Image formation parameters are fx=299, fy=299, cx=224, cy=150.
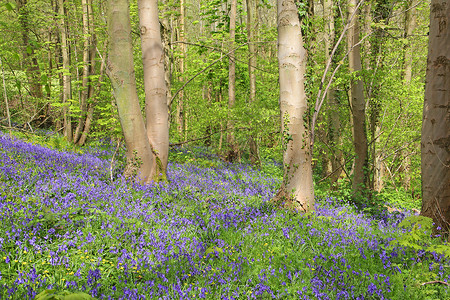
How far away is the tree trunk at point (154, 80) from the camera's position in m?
6.48

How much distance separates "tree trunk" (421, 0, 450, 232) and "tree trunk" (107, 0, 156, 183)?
509 cm

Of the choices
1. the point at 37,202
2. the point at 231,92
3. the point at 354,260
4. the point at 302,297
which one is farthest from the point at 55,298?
the point at 231,92

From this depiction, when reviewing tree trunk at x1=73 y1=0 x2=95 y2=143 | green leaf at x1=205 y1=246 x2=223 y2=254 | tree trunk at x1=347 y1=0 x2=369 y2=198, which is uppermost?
tree trunk at x1=73 y1=0 x2=95 y2=143

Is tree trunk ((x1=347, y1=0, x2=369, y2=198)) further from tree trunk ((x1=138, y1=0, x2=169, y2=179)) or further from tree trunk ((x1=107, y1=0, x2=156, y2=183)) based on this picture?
tree trunk ((x1=107, y1=0, x2=156, y2=183))

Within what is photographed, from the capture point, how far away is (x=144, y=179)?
624cm

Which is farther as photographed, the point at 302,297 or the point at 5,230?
the point at 5,230

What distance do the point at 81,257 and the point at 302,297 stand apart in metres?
2.43

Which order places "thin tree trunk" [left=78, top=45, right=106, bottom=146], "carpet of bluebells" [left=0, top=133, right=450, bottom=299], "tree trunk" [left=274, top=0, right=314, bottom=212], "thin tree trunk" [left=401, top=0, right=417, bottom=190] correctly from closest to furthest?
"carpet of bluebells" [left=0, top=133, right=450, bottom=299], "tree trunk" [left=274, top=0, right=314, bottom=212], "thin tree trunk" [left=78, top=45, right=106, bottom=146], "thin tree trunk" [left=401, top=0, right=417, bottom=190]

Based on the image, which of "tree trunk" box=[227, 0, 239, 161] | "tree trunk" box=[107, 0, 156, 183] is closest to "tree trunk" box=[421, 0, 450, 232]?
"tree trunk" box=[107, 0, 156, 183]

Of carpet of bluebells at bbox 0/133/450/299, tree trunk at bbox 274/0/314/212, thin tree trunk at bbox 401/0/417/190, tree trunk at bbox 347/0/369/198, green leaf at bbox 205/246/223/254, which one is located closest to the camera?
carpet of bluebells at bbox 0/133/450/299

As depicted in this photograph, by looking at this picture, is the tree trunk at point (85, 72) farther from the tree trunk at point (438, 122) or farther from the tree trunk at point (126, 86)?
the tree trunk at point (438, 122)

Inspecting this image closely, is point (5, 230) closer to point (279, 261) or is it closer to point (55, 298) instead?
point (55, 298)

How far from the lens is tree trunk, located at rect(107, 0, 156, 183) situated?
599 cm

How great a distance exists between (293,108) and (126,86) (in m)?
3.35
